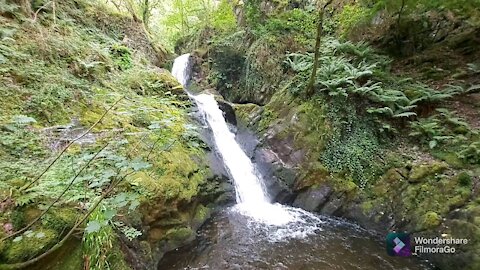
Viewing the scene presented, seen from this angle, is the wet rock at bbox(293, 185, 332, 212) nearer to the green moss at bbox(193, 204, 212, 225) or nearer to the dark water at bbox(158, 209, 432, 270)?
the dark water at bbox(158, 209, 432, 270)

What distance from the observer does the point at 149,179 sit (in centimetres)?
484

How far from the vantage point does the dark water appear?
4547mm

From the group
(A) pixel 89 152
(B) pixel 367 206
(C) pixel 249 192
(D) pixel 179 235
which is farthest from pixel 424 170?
(A) pixel 89 152

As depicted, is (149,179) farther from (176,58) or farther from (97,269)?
(176,58)

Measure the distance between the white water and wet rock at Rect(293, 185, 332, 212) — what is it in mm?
191

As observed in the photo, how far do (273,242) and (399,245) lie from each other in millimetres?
2388

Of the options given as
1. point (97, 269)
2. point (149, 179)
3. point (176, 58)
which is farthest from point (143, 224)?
point (176, 58)

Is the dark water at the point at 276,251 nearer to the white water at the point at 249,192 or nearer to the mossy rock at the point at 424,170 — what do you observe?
the white water at the point at 249,192

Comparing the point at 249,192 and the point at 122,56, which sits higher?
the point at 122,56

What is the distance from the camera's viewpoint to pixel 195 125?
7.45m

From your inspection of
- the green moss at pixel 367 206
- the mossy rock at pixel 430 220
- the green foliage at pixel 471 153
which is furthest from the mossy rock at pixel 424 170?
the green moss at pixel 367 206

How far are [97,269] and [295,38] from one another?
9387 millimetres

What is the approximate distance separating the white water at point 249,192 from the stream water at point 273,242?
0.02 meters

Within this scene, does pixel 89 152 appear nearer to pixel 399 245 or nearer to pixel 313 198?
pixel 313 198
